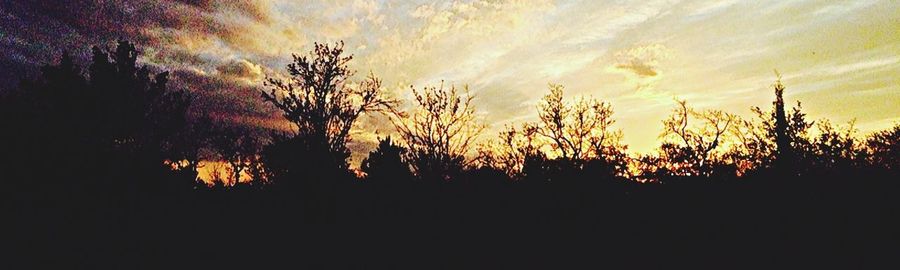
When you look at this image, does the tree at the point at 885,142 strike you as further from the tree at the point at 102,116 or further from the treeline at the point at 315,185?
the tree at the point at 102,116

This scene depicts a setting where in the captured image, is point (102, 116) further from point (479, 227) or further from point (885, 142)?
point (885, 142)

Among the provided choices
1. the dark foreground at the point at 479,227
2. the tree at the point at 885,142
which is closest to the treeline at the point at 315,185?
the dark foreground at the point at 479,227

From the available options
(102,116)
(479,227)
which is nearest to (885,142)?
(479,227)

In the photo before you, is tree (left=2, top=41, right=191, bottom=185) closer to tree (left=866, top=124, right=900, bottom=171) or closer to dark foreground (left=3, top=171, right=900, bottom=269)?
dark foreground (left=3, top=171, right=900, bottom=269)

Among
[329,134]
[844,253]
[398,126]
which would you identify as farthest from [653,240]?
[398,126]

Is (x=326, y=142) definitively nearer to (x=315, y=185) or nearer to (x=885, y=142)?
(x=315, y=185)

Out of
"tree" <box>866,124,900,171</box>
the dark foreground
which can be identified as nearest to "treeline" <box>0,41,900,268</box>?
the dark foreground

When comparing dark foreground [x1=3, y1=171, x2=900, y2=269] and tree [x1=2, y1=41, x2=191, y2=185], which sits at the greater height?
tree [x1=2, y1=41, x2=191, y2=185]

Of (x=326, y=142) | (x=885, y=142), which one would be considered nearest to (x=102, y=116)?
(x=326, y=142)

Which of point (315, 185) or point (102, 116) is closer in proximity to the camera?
point (315, 185)

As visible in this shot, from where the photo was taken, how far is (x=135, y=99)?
25781 millimetres

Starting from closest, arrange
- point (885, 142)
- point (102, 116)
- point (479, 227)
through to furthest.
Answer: point (479, 227) < point (102, 116) < point (885, 142)

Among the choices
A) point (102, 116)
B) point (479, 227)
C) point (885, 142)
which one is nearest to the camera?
point (479, 227)

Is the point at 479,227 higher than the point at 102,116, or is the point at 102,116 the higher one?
the point at 102,116
